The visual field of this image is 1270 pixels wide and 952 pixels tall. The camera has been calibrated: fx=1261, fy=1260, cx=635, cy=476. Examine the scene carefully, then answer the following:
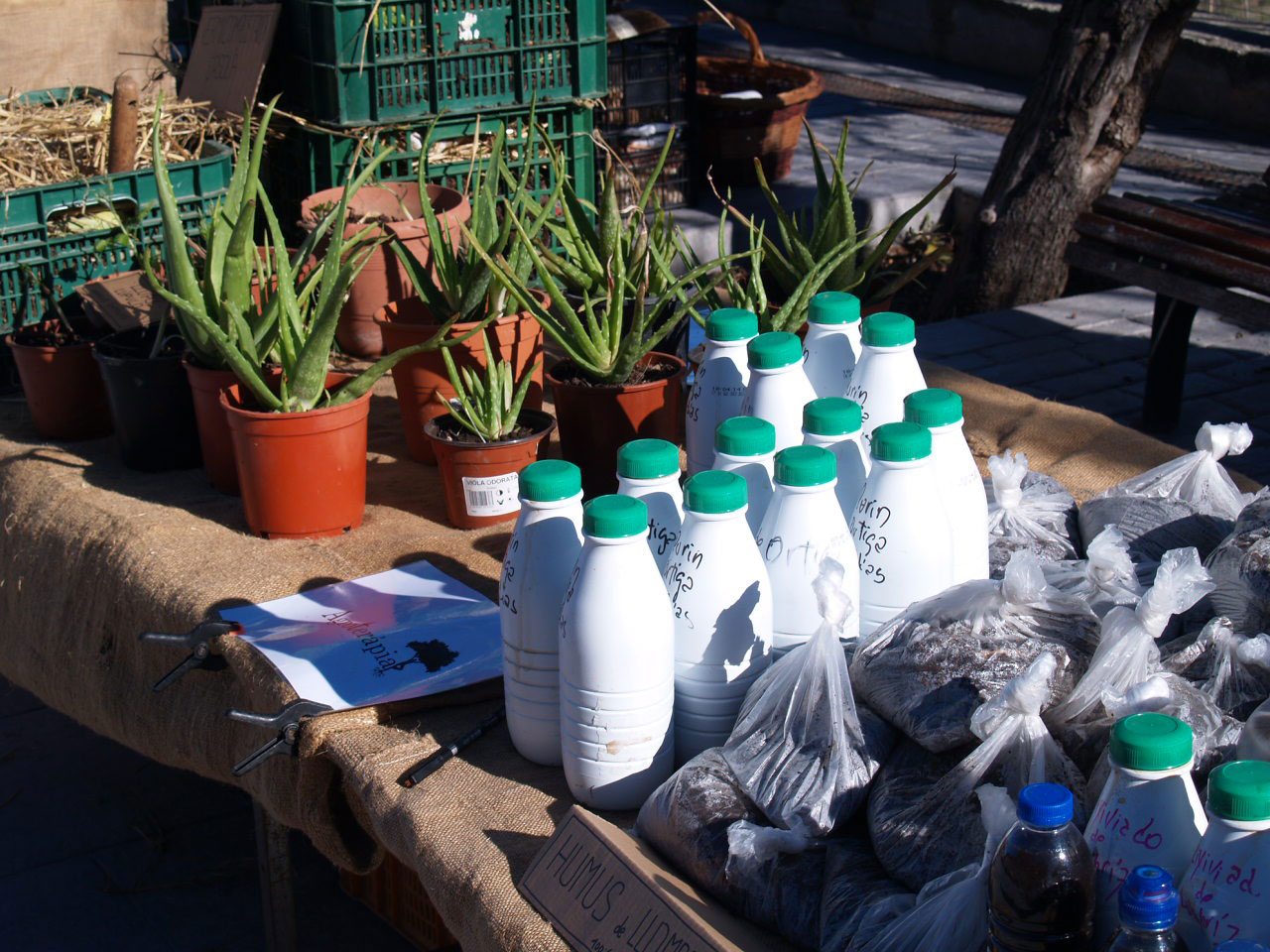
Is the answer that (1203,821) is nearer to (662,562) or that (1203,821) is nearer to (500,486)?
(662,562)

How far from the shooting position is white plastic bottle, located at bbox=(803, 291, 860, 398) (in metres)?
1.99

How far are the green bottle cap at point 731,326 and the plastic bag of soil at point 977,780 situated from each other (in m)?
0.91

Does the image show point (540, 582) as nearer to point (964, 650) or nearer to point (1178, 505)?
point (964, 650)

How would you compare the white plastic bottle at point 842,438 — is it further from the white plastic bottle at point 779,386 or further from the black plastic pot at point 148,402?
the black plastic pot at point 148,402

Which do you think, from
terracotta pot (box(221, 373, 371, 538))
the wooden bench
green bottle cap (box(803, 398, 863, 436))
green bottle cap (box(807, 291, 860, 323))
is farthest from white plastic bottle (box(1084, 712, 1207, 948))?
the wooden bench

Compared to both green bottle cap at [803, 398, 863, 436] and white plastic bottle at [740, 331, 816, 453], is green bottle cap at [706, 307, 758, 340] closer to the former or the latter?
white plastic bottle at [740, 331, 816, 453]

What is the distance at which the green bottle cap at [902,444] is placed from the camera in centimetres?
147

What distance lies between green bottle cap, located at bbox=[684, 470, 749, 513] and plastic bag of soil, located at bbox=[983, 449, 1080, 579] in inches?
19.4

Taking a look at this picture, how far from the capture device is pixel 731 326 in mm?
2014

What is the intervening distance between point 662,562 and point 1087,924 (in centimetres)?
67

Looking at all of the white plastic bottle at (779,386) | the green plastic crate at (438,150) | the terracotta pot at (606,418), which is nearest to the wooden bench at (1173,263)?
the green plastic crate at (438,150)

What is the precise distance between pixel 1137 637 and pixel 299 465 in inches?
55.3

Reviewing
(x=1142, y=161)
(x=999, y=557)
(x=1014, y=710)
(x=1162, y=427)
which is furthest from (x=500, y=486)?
(x=1142, y=161)

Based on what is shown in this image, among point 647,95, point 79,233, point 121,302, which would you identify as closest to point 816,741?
point 121,302
